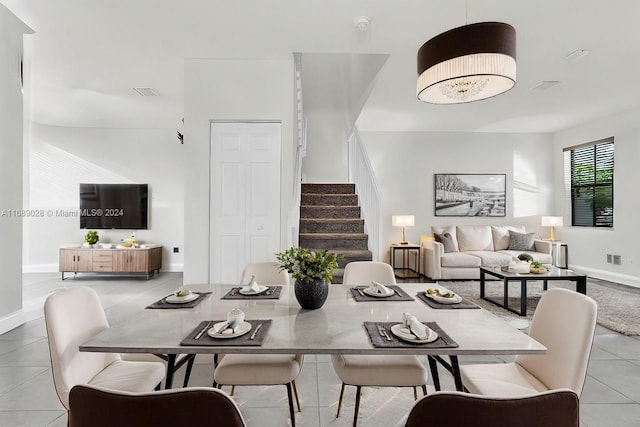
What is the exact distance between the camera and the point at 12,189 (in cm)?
354

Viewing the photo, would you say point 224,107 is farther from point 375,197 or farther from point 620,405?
point 620,405

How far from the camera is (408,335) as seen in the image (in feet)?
4.49

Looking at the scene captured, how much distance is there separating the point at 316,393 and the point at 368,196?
3425 millimetres

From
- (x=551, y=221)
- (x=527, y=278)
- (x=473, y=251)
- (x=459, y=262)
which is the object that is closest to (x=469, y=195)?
(x=473, y=251)

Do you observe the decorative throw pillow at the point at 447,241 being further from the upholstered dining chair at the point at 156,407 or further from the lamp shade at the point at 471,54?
the upholstered dining chair at the point at 156,407

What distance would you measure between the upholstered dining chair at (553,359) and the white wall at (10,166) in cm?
416

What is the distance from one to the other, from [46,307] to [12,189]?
9.64ft

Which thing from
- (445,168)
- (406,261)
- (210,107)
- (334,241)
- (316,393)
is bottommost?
(316,393)

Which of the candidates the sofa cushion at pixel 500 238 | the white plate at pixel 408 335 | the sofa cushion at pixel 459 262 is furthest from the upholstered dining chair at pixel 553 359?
the sofa cushion at pixel 500 238

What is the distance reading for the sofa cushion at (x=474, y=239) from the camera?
258 inches

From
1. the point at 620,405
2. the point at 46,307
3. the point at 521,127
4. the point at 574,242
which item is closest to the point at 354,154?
the point at 521,127

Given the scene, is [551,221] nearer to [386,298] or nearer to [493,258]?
[493,258]

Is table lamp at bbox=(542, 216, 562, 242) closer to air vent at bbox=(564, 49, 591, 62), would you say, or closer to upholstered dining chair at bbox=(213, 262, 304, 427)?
air vent at bbox=(564, 49, 591, 62)

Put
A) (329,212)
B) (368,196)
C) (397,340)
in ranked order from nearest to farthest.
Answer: (397,340), (368,196), (329,212)
